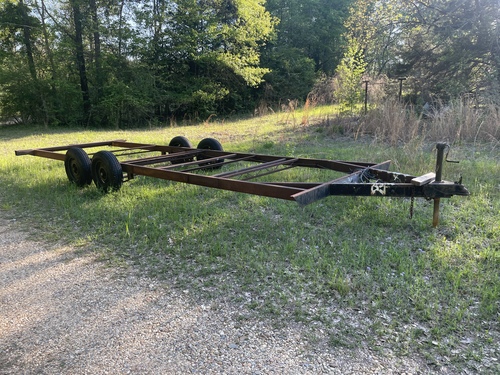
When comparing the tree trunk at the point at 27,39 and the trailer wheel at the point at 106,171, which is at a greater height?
the tree trunk at the point at 27,39

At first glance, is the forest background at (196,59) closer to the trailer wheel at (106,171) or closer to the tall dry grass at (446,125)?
the tall dry grass at (446,125)

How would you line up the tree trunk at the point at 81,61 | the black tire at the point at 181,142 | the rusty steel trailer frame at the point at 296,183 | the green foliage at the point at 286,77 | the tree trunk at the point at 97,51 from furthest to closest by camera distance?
the green foliage at the point at 286,77 → the tree trunk at the point at 97,51 → the tree trunk at the point at 81,61 → the black tire at the point at 181,142 → the rusty steel trailer frame at the point at 296,183

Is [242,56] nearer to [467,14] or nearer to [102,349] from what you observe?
[467,14]

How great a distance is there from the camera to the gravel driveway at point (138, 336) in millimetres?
2072

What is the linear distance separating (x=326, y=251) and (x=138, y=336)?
5.96 ft

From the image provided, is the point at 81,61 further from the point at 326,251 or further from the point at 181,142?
Answer: the point at 326,251

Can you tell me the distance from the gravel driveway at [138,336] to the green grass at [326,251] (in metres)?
0.16

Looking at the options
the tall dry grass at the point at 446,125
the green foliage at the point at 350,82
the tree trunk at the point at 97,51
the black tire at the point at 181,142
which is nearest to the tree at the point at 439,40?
the green foliage at the point at 350,82

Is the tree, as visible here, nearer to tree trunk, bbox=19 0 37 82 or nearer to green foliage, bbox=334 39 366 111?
green foliage, bbox=334 39 366 111

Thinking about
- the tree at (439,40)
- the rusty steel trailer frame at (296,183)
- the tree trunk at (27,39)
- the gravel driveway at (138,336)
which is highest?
the tree trunk at (27,39)

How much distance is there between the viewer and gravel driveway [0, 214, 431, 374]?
2072 millimetres

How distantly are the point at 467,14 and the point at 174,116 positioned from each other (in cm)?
1576

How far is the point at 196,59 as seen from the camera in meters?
21.9

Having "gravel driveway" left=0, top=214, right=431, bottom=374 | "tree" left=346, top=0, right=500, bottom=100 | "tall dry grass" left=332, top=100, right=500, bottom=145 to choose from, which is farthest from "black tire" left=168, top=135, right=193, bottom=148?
"tree" left=346, top=0, right=500, bottom=100
